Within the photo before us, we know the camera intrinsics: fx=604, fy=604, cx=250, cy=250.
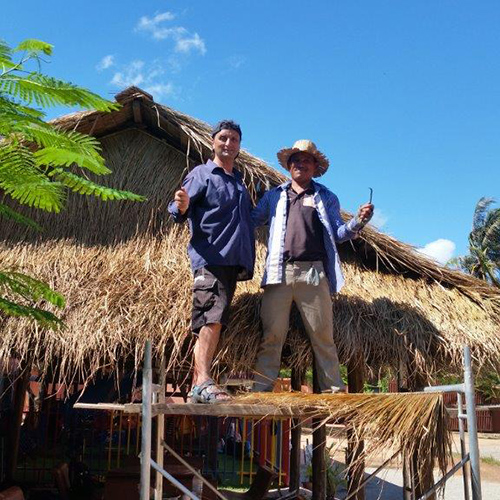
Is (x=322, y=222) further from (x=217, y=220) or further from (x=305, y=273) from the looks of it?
(x=217, y=220)

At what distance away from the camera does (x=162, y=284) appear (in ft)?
15.0

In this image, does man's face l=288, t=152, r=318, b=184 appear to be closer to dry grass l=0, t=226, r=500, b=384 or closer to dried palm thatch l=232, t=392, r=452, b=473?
dry grass l=0, t=226, r=500, b=384

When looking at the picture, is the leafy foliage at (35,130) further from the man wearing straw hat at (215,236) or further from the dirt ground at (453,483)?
the dirt ground at (453,483)

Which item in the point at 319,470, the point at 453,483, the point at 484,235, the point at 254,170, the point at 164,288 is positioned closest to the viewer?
the point at 164,288

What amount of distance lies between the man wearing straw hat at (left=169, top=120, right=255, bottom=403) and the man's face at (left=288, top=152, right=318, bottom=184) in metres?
0.43

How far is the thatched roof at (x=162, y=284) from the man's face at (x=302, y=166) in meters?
0.92

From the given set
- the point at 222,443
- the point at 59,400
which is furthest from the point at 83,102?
the point at 222,443

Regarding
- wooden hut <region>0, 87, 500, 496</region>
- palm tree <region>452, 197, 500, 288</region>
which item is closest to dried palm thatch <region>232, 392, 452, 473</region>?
wooden hut <region>0, 87, 500, 496</region>

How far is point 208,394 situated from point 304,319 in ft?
3.05

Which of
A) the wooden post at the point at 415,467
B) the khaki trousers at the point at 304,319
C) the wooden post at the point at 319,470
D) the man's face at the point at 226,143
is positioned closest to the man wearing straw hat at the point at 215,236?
the man's face at the point at 226,143

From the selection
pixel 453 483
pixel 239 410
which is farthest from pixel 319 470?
pixel 453 483

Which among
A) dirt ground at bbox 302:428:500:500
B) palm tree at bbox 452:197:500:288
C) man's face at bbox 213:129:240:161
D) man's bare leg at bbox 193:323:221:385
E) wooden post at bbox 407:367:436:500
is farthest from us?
palm tree at bbox 452:197:500:288

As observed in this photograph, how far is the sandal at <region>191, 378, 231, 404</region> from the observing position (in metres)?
3.18

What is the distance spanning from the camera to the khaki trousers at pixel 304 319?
379 cm
